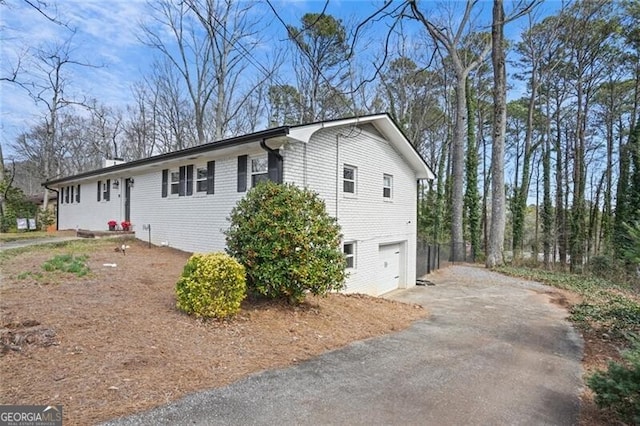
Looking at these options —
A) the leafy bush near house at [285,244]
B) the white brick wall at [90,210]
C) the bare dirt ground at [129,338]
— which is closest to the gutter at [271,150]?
the leafy bush near house at [285,244]

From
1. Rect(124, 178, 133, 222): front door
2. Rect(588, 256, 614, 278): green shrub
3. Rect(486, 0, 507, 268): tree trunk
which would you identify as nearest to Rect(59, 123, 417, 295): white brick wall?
Rect(124, 178, 133, 222): front door

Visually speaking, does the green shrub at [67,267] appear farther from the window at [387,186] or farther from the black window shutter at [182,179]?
the window at [387,186]

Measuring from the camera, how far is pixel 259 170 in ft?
28.3

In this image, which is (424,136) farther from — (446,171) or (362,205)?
(362,205)

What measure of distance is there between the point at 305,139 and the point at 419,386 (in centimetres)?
573

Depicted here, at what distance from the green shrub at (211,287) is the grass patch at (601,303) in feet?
15.9

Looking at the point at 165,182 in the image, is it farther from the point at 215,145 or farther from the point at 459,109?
the point at 459,109

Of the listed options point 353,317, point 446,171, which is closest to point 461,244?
point 446,171

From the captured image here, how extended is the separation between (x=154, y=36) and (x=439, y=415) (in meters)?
23.4

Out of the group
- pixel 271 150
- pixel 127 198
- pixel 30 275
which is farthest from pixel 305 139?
pixel 127 198

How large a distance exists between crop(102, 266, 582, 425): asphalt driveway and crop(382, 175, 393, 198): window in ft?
19.1

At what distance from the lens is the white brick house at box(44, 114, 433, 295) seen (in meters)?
8.65

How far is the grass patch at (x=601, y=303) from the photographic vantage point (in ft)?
22.4

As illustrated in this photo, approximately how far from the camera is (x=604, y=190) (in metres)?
22.5
